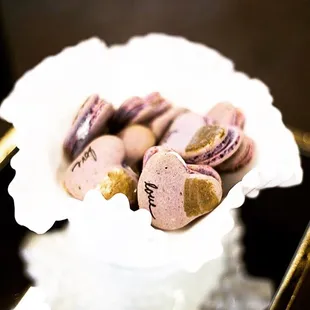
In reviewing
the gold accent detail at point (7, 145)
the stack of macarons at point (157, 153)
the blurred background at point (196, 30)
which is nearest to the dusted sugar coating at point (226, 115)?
the stack of macarons at point (157, 153)

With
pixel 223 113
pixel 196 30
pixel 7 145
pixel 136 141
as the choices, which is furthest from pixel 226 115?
pixel 196 30

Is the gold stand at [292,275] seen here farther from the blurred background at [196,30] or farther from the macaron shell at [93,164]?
the blurred background at [196,30]

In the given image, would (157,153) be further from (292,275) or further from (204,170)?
(292,275)

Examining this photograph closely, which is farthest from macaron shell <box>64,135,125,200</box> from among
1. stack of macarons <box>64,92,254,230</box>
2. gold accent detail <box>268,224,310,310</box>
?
gold accent detail <box>268,224,310,310</box>

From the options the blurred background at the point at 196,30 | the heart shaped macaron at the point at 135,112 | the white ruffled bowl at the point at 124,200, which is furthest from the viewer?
the blurred background at the point at 196,30

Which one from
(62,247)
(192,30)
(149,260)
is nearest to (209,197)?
(149,260)

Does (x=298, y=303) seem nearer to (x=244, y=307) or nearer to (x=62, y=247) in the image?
(x=244, y=307)

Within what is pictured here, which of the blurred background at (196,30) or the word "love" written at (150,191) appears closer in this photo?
the word "love" written at (150,191)
